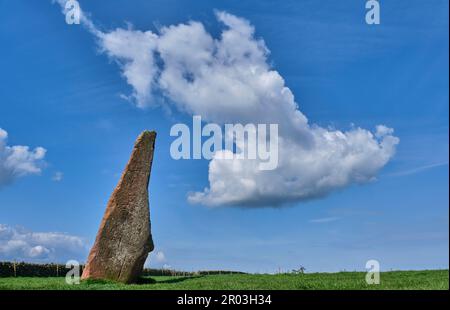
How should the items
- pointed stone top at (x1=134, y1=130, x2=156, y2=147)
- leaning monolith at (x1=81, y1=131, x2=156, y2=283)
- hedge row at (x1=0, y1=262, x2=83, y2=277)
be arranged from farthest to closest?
hedge row at (x1=0, y1=262, x2=83, y2=277)
pointed stone top at (x1=134, y1=130, x2=156, y2=147)
leaning monolith at (x1=81, y1=131, x2=156, y2=283)

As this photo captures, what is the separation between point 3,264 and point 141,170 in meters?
25.4

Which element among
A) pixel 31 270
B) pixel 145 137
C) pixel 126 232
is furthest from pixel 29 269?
pixel 145 137

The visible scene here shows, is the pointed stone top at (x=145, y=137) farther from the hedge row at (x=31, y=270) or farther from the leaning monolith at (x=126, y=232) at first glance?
the hedge row at (x=31, y=270)

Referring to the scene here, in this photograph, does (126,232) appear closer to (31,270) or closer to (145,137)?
(145,137)

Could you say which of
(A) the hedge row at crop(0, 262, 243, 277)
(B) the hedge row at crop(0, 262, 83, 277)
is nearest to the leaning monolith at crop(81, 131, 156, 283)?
(A) the hedge row at crop(0, 262, 243, 277)

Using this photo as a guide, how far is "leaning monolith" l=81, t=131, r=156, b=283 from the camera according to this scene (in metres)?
26.9

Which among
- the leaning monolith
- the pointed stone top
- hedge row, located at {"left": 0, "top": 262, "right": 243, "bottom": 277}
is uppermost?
the pointed stone top

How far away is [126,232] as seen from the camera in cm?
2733

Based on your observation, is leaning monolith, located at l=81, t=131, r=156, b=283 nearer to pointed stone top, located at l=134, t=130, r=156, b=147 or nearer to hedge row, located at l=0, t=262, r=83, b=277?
pointed stone top, located at l=134, t=130, r=156, b=147

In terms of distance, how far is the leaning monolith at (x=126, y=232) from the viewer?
2691 centimetres
